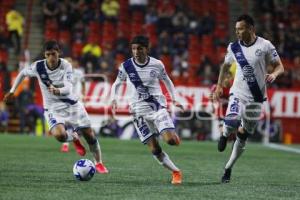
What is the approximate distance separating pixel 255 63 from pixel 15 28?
19193 millimetres

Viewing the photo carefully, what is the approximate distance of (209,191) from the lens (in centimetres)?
1002

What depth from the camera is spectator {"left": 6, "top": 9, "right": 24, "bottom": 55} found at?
95.5ft

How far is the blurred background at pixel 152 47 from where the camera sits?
2689cm

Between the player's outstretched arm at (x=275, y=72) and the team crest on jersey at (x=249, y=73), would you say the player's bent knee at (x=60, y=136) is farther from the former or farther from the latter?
the player's outstretched arm at (x=275, y=72)

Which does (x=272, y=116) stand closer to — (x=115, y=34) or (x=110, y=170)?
(x=115, y=34)

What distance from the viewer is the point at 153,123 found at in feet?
37.6

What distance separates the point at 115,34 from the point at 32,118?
17.6 feet

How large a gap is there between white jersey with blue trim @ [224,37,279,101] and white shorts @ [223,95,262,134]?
9 cm

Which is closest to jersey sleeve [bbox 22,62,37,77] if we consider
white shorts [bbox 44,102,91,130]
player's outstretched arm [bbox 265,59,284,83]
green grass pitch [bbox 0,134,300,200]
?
white shorts [bbox 44,102,91,130]

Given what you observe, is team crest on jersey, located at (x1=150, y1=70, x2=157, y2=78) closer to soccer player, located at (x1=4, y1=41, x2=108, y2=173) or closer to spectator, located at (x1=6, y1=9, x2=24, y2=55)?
soccer player, located at (x1=4, y1=41, x2=108, y2=173)

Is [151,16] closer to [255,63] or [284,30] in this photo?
[284,30]

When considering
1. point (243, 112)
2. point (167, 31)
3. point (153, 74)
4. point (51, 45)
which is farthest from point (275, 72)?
point (167, 31)

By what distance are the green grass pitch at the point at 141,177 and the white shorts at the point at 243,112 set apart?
0.84 metres

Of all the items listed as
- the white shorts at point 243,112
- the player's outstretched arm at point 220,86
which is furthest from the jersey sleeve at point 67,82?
the white shorts at point 243,112
